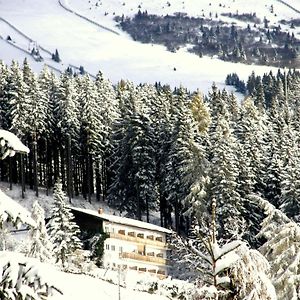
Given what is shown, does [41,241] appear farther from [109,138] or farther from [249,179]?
[109,138]

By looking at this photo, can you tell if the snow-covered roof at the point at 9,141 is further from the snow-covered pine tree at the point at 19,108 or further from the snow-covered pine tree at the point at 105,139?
the snow-covered pine tree at the point at 105,139

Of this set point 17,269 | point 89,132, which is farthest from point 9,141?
point 89,132

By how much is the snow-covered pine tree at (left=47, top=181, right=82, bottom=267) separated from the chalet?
574 cm


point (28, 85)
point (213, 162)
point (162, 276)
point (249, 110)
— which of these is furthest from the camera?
point (249, 110)

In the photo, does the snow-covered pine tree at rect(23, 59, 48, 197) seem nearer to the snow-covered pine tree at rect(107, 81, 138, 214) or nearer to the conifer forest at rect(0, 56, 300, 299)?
the conifer forest at rect(0, 56, 300, 299)

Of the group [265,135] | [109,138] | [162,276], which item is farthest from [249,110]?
[162,276]

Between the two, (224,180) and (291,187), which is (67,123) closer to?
(224,180)

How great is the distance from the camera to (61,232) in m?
63.9

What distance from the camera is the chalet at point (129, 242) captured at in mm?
71812

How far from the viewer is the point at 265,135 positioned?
340 ft

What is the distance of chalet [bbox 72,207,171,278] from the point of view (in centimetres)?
7181

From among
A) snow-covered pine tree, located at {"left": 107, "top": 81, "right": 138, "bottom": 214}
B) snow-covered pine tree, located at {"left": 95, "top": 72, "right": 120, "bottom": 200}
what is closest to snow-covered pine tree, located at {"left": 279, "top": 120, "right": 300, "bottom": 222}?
snow-covered pine tree, located at {"left": 107, "top": 81, "right": 138, "bottom": 214}

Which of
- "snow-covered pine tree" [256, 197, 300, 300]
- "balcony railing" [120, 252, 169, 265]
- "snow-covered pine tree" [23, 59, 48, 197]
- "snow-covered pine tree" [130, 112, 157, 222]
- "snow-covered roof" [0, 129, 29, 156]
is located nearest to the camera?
"snow-covered roof" [0, 129, 29, 156]

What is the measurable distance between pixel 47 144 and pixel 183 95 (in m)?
17.0
